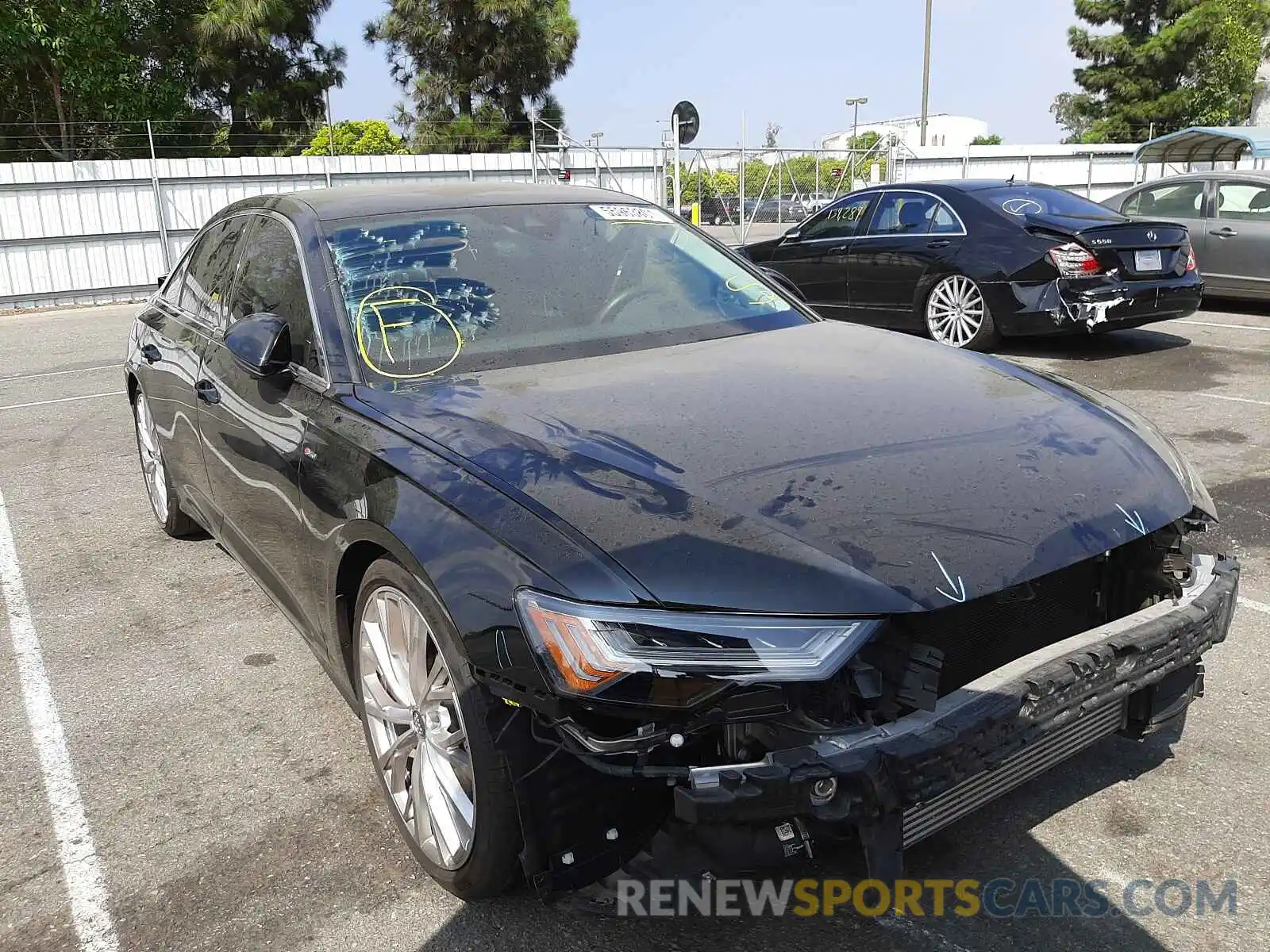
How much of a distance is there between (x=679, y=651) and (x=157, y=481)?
399 cm

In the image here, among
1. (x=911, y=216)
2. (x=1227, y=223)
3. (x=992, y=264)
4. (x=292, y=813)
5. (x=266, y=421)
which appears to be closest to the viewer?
(x=292, y=813)

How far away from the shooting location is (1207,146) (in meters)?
18.1

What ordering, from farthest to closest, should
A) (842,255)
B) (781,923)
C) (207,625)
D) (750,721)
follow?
(842,255) < (207,625) < (781,923) < (750,721)

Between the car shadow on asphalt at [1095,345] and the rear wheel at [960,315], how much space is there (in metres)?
0.49

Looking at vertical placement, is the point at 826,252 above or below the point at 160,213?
below

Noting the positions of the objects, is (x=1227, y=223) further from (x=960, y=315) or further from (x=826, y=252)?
(x=826, y=252)

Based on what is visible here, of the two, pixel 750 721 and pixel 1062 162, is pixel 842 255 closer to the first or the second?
pixel 750 721

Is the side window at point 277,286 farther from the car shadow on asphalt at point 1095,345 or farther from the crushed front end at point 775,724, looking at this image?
the car shadow on asphalt at point 1095,345

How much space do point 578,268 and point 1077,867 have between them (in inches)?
89.9

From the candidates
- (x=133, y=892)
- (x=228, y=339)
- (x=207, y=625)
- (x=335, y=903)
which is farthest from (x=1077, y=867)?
(x=207, y=625)

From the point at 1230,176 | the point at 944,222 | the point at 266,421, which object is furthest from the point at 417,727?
the point at 1230,176

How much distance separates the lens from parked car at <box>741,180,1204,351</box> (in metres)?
8.12

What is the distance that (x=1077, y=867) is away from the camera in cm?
243

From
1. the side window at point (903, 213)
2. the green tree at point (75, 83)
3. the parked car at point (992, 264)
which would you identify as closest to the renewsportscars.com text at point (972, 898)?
the parked car at point (992, 264)
